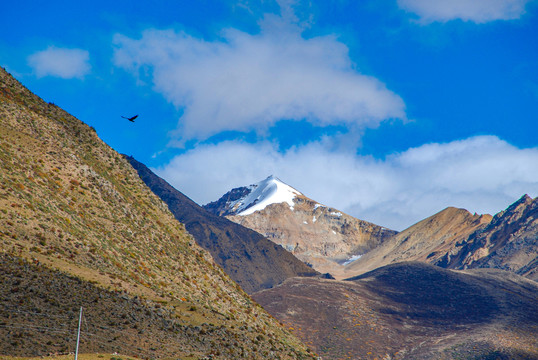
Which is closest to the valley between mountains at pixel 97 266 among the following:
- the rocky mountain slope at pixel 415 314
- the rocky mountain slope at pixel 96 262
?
the rocky mountain slope at pixel 96 262

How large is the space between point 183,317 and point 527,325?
94.3 metres

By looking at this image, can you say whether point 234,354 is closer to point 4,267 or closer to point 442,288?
point 4,267

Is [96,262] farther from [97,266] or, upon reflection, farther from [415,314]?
[415,314]

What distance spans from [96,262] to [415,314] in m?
106

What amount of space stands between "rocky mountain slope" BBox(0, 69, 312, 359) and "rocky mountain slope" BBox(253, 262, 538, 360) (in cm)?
5201

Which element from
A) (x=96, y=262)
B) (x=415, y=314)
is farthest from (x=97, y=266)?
(x=415, y=314)

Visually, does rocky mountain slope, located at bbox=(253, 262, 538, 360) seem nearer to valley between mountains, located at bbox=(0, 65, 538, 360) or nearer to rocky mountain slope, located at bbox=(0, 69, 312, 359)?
valley between mountains, located at bbox=(0, 65, 538, 360)

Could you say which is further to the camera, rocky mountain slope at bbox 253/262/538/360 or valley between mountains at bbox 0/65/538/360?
rocky mountain slope at bbox 253/262/538/360

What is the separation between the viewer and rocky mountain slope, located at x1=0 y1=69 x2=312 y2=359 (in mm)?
31391

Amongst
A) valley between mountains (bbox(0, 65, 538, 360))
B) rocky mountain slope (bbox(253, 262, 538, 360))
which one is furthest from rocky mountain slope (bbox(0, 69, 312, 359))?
rocky mountain slope (bbox(253, 262, 538, 360))

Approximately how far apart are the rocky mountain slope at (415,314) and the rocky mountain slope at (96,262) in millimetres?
52008

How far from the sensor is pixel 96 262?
40.6 m

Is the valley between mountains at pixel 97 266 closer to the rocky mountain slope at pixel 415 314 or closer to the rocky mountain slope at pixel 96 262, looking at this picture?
the rocky mountain slope at pixel 96 262

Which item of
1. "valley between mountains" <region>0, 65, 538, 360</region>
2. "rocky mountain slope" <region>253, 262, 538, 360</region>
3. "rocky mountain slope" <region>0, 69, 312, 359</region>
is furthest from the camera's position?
"rocky mountain slope" <region>253, 262, 538, 360</region>
